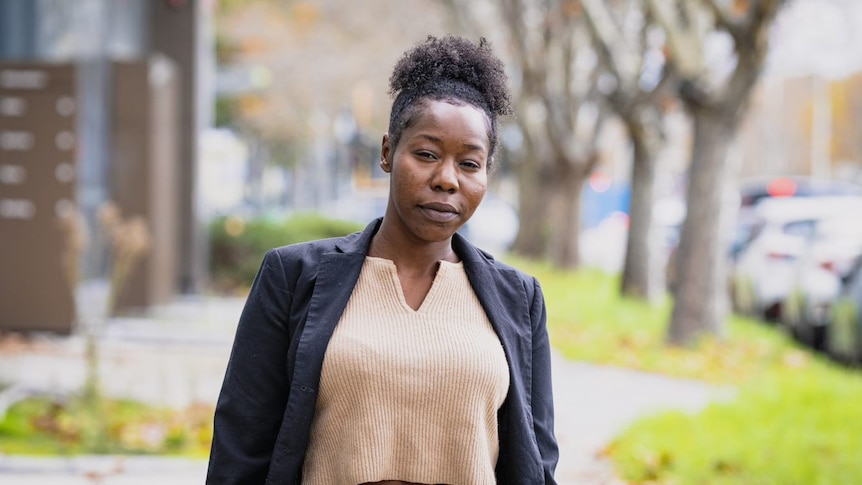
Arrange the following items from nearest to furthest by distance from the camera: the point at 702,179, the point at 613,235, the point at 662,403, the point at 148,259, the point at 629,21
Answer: the point at 662,403, the point at 702,179, the point at 148,259, the point at 629,21, the point at 613,235

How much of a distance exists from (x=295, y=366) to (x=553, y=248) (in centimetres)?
2423

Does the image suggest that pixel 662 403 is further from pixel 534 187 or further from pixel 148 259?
pixel 534 187

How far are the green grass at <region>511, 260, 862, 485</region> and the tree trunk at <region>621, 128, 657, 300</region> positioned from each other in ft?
15.1

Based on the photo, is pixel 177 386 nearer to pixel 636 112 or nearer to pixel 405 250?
pixel 405 250

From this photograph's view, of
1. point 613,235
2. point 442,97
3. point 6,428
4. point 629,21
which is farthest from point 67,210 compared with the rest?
point 613,235

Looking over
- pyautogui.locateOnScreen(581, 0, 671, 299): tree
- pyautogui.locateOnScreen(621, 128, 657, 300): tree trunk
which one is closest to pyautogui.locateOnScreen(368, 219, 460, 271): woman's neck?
pyautogui.locateOnScreen(581, 0, 671, 299): tree

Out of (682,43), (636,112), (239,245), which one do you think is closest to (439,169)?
(682,43)

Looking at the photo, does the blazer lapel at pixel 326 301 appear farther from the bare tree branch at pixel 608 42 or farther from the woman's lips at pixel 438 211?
the bare tree branch at pixel 608 42

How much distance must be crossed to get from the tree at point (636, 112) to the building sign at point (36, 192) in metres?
6.55

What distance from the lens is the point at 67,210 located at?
39.9ft

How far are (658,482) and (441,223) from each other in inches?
176

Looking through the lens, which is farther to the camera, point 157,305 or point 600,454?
point 157,305

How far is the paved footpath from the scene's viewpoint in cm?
652

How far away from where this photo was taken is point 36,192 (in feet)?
40.1
